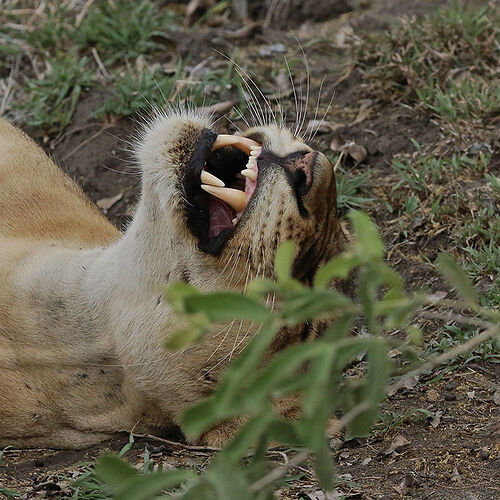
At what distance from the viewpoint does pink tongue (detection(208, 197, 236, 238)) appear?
3.83 m

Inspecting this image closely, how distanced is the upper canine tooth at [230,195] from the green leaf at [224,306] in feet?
5.95

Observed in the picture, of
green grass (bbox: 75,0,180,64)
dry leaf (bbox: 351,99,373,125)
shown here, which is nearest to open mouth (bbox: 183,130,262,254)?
dry leaf (bbox: 351,99,373,125)

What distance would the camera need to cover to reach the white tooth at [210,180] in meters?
3.79

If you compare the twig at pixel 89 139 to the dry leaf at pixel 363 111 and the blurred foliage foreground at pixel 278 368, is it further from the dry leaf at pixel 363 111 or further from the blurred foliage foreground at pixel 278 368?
the blurred foliage foreground at pixel 278 368

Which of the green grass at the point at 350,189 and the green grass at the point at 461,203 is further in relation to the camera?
the green grass at the point at 350,189

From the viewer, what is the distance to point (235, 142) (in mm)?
3941

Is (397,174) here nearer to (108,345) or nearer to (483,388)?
(483,388)

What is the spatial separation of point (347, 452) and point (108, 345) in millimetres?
1030

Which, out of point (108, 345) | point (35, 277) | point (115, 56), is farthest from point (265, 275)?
point (115, 56)

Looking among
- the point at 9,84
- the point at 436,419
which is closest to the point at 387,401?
the point at 436,419

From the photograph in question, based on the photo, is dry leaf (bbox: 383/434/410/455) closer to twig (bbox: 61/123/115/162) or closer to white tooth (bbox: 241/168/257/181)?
white tooth (bbox: 241/168/257/181)

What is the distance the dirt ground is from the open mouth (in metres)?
0.86

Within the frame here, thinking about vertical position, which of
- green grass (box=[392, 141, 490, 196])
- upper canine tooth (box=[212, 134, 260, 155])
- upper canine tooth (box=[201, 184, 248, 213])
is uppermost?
upper canine tooth (box=[212, 134, 260, 155])

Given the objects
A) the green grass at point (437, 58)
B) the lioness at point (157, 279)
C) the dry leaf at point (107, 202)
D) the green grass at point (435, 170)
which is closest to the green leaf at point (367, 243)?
the lioness at point (157, 279)
